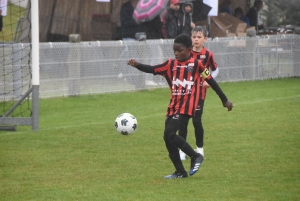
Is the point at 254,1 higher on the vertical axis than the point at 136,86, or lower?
higher

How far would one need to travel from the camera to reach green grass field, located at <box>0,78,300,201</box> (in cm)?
784

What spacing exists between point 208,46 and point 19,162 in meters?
11.0

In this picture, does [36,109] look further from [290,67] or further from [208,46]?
[290,67]

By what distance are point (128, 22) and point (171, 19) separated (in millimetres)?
1551

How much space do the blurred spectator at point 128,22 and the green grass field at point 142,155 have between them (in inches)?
156

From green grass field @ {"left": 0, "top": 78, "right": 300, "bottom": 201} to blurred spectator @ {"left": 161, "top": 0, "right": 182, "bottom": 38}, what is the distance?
338cm

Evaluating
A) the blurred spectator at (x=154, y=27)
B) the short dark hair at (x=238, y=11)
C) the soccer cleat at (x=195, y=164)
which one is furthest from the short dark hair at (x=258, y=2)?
the soccer cleat at (x=195, y=164)

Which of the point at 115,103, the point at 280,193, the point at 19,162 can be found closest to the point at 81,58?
the point at 115,103

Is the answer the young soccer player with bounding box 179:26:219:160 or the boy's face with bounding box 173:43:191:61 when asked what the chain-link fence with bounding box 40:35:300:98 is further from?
the boy's face with bounding box 173:43:191:61

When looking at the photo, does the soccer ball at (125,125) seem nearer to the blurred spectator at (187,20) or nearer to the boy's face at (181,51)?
the boy's face at (181,51)

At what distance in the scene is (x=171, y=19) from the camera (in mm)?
20078

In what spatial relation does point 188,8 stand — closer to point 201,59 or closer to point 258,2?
point 258,2

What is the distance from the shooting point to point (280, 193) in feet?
24.8

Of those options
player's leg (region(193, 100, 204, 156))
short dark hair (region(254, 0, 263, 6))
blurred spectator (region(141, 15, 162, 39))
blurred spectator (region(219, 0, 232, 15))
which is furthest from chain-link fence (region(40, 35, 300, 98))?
player's leg (region(193, 100, 204, 156))
